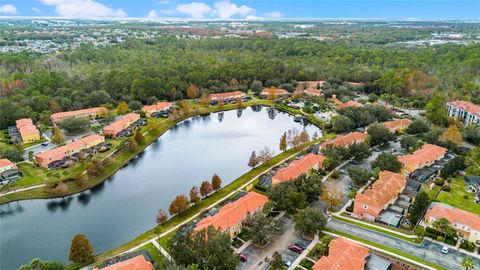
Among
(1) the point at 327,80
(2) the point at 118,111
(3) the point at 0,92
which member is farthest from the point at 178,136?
(1) the point at 327,80

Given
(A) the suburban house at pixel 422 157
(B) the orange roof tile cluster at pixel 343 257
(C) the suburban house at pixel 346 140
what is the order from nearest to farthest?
(B) the orange roof tile cluster at pixel 343 257 < (A) the suburban house at pixel 422 157 < (C) the suburban house at pixel 346 140

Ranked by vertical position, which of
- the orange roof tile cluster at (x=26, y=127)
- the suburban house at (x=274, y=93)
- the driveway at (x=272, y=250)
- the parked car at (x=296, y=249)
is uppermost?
the orange roof tile cluster at (x=26, y=127)

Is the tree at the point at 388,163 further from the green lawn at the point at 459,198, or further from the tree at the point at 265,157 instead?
the tree at the point at 265,157

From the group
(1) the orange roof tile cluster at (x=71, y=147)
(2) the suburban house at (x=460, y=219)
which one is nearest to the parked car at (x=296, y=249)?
(2) the suburban house at (x=460, y=219)

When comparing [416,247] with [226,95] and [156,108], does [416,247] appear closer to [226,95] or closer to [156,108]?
[156,108]

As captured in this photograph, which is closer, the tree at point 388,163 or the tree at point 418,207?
the tree at point 418,207

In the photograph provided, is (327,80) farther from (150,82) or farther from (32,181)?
(32,181)

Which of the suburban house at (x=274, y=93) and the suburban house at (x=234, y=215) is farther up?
the suburban house at (x=234, y=215)
